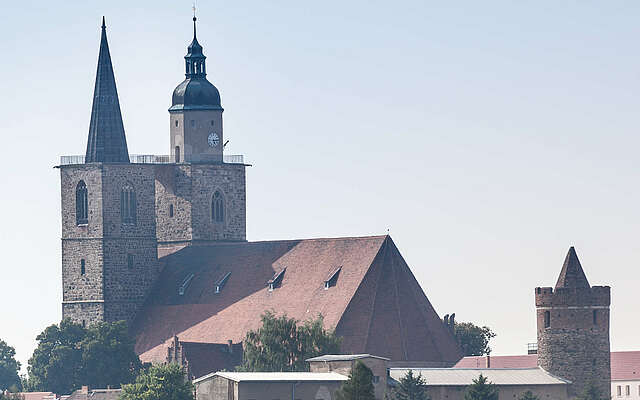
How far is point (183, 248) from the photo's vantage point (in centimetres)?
16688

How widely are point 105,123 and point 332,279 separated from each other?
2189 centimetres

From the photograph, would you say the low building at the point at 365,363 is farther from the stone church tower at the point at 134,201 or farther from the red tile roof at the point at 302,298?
the stone church tower at the point at 134,201

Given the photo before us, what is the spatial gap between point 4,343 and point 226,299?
101 feet

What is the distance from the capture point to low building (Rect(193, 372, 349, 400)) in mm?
126875

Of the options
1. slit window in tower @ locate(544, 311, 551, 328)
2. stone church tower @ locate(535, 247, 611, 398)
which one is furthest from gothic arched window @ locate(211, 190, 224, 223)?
slit window in tower @ locate(544, 311, 551, 328)

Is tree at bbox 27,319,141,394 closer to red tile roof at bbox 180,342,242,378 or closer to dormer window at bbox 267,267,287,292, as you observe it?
red tile roof at bbox 180,342,242,378

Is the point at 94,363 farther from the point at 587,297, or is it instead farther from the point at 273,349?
the point at 587,297

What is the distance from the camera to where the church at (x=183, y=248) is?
504 ft

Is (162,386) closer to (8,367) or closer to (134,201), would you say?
(134,201)

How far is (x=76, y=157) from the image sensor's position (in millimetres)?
166125

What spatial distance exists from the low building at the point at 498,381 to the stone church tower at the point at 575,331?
92cm

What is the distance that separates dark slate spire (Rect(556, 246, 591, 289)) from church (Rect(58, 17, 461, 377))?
10872 mm

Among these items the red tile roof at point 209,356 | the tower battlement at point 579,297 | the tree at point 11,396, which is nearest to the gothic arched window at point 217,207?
the red tile roof at point 209,356

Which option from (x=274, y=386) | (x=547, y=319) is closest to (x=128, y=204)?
(x=547, y=319)
